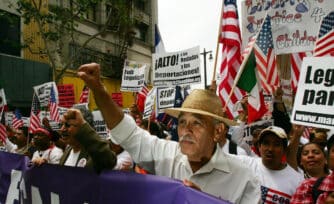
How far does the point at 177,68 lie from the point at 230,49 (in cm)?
248

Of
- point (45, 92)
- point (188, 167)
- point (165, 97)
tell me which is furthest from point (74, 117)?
point (45, 92)

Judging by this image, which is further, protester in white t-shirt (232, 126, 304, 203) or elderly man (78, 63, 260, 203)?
protester in white t-shirt (232, 126, 304, 203)

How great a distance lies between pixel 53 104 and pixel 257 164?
726cm

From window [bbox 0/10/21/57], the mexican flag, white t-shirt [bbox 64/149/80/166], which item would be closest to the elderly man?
white t-shirt [bbox 64/149/80/166]

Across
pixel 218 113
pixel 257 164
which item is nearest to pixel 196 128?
pixel 218 113

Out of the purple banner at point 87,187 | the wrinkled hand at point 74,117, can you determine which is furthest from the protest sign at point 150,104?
the wrinkled hand at point 74,117

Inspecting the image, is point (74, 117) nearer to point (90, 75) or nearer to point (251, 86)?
point (90, 75)

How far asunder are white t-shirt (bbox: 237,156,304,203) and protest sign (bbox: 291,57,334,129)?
1.81 feet

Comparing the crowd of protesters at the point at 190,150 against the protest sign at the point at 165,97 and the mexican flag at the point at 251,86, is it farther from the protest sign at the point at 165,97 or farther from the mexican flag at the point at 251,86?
the protest sign at the point at 165,97

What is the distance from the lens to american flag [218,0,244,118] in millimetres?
6059

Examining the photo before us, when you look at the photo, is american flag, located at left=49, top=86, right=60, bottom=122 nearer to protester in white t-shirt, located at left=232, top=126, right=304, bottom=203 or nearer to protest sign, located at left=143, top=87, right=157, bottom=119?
protest sign, located at left=143, top=87, right=157, bottom=119

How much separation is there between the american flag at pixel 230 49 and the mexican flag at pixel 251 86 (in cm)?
28

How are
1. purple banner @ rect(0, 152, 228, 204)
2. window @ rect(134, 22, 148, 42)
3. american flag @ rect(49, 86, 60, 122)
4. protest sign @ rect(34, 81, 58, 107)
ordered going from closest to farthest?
purple banner @ rect(0, 152, 228, 204), american flag @ rect(49, 86, 60, 122), protest sign @ rect(34, 81, 58, 107), window @ rect(134, 22, 148, 42)

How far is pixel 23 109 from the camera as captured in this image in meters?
20.5
